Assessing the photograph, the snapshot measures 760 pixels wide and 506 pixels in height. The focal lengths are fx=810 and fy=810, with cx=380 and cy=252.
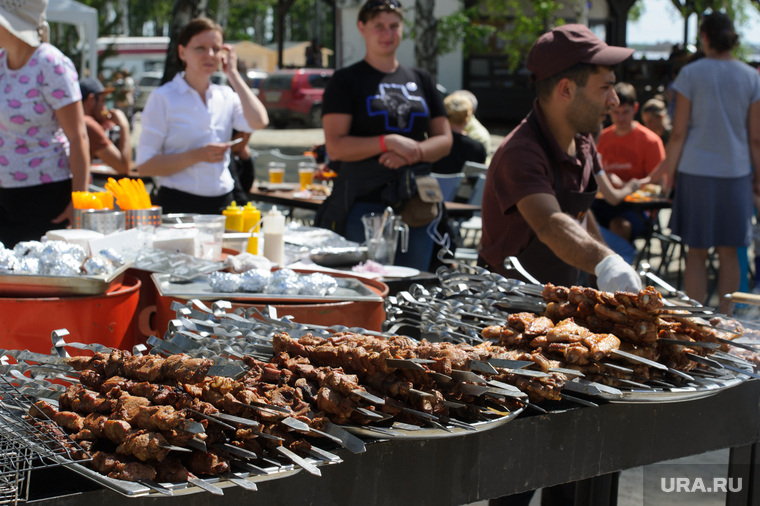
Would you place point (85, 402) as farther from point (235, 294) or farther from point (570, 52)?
point (570, 52)

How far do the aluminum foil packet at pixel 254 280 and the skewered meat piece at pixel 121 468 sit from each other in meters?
1.09

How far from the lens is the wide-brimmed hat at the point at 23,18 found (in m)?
3.65

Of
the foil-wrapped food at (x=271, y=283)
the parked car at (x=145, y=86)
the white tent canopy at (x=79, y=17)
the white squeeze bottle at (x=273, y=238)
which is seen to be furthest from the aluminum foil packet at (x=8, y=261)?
the parked car at (x=145, y=86)

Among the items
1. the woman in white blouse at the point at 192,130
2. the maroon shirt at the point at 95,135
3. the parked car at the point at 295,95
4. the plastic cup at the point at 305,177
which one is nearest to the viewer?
the woman in white blouse at the point at 192,130

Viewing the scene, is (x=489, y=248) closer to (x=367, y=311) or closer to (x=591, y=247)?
(x=591, y=247)

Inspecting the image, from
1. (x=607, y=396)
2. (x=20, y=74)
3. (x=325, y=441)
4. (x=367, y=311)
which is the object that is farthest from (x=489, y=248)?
(x=20, y=74)

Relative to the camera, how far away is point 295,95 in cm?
2503

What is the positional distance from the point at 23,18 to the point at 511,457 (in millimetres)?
3183

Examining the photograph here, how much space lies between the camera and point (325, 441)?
4.95 ft

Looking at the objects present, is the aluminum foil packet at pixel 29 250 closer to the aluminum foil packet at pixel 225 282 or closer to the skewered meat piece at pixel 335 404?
the aluminum foil packet at pixel 225 282

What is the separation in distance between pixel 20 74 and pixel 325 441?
3.02 m

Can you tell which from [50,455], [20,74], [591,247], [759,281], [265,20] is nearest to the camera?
[50,455]

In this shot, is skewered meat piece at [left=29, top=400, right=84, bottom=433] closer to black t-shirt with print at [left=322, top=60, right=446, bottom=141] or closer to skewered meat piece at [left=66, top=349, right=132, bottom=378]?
skewered meat piece at [left=66, top=349, right=132, bottom=378]
